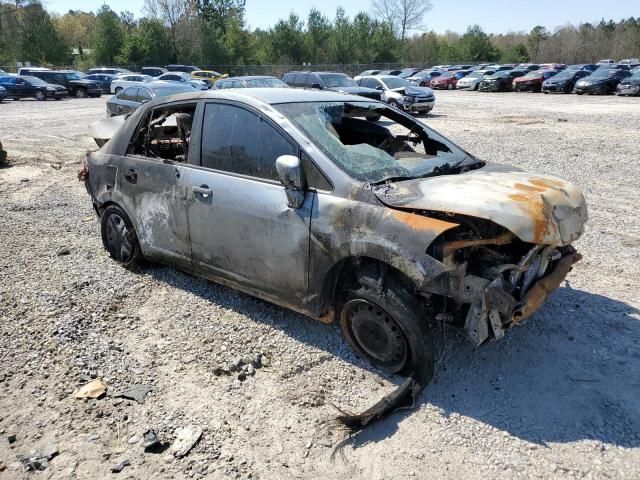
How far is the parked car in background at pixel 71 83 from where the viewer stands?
3203 centimetres

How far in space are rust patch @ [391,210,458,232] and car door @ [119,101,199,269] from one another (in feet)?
6.21

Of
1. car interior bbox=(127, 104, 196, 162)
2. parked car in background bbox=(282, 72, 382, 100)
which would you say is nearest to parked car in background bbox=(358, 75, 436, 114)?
parked car in background bbox=(282, 72, 382, 100)

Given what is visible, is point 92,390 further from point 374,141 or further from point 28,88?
point 28,88

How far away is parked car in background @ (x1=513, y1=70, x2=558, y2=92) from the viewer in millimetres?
32219

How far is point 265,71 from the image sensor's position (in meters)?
51.1

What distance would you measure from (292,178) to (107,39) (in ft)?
190

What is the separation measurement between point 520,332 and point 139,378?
2.75 metres

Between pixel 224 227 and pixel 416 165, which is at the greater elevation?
pixel 416 165

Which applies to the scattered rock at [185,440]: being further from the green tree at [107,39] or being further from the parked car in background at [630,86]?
the green tree at [107,39]

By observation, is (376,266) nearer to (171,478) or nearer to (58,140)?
(171,478)

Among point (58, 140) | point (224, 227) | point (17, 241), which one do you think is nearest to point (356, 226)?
point (224, 227)

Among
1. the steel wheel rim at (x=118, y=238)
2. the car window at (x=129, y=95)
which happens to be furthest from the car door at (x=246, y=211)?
the car window at (x=129, y=95)

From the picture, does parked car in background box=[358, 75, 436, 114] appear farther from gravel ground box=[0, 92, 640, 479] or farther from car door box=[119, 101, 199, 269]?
car door box=[119, 101, 199, 269]

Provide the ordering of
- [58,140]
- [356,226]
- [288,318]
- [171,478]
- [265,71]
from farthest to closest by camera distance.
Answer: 1. [265,71]
2. [58,140]
3. [288,318]
4. [356,226]
5. [171,478]
